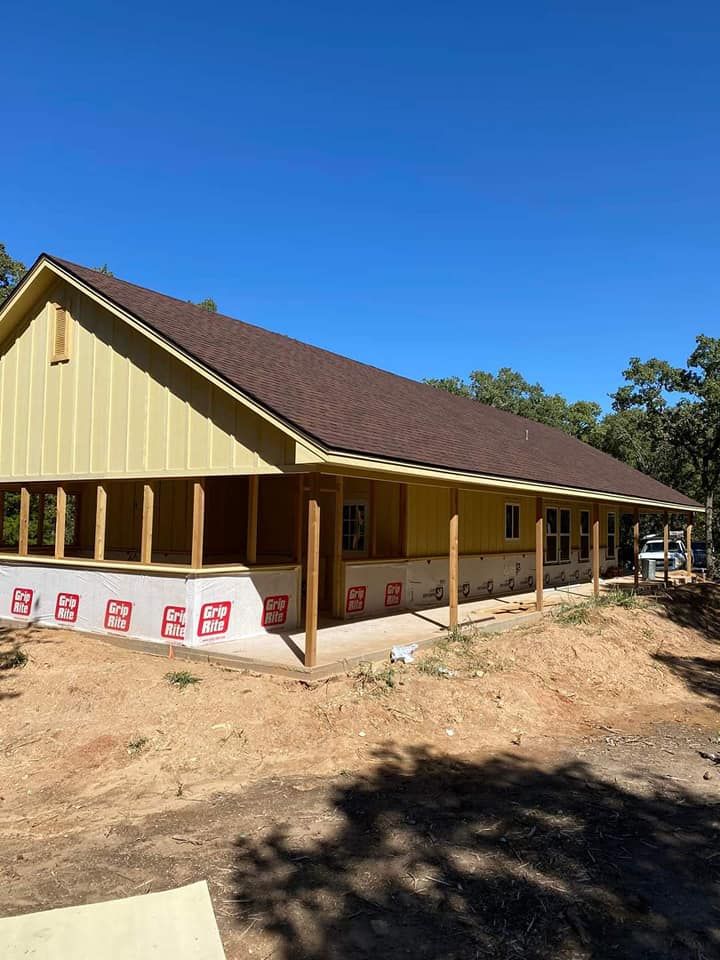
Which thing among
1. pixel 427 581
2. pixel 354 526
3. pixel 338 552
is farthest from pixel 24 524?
pixel 427 581

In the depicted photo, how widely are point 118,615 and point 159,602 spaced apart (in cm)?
112

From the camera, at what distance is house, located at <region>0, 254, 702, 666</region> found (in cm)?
1039

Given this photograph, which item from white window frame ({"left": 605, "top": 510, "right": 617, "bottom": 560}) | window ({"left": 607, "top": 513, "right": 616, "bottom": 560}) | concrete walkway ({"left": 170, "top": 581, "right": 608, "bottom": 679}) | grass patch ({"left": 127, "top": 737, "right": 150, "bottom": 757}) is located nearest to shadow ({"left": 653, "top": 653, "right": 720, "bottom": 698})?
concrete walkway ({"left": 170, "top": 581, "right": 608, "bottom": 679})

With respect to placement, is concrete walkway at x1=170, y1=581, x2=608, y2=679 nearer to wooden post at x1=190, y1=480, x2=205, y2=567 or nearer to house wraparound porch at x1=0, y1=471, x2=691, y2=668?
house wraparound porch at x1=0, y1=471, x2=691, y2=668

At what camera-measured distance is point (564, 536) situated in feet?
71.7

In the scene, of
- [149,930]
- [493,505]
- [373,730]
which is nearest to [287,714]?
[373,730]

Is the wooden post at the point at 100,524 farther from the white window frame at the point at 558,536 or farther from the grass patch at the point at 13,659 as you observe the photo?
the white window frame at the point at 558,536

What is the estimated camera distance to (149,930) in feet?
13.1

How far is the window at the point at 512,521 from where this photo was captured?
18.6 m

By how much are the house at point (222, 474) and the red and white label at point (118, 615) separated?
4 centimetres

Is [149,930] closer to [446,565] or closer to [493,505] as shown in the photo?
[446,565]

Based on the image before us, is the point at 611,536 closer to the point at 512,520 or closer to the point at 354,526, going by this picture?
the point at 512,520

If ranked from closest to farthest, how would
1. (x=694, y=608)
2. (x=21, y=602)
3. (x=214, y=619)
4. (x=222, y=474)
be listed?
(x=222, y=474) → (x=214, y=619) → (x=21, y=602) → (x=694, y=608)

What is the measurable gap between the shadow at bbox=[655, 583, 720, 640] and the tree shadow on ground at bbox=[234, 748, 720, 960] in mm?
10379
